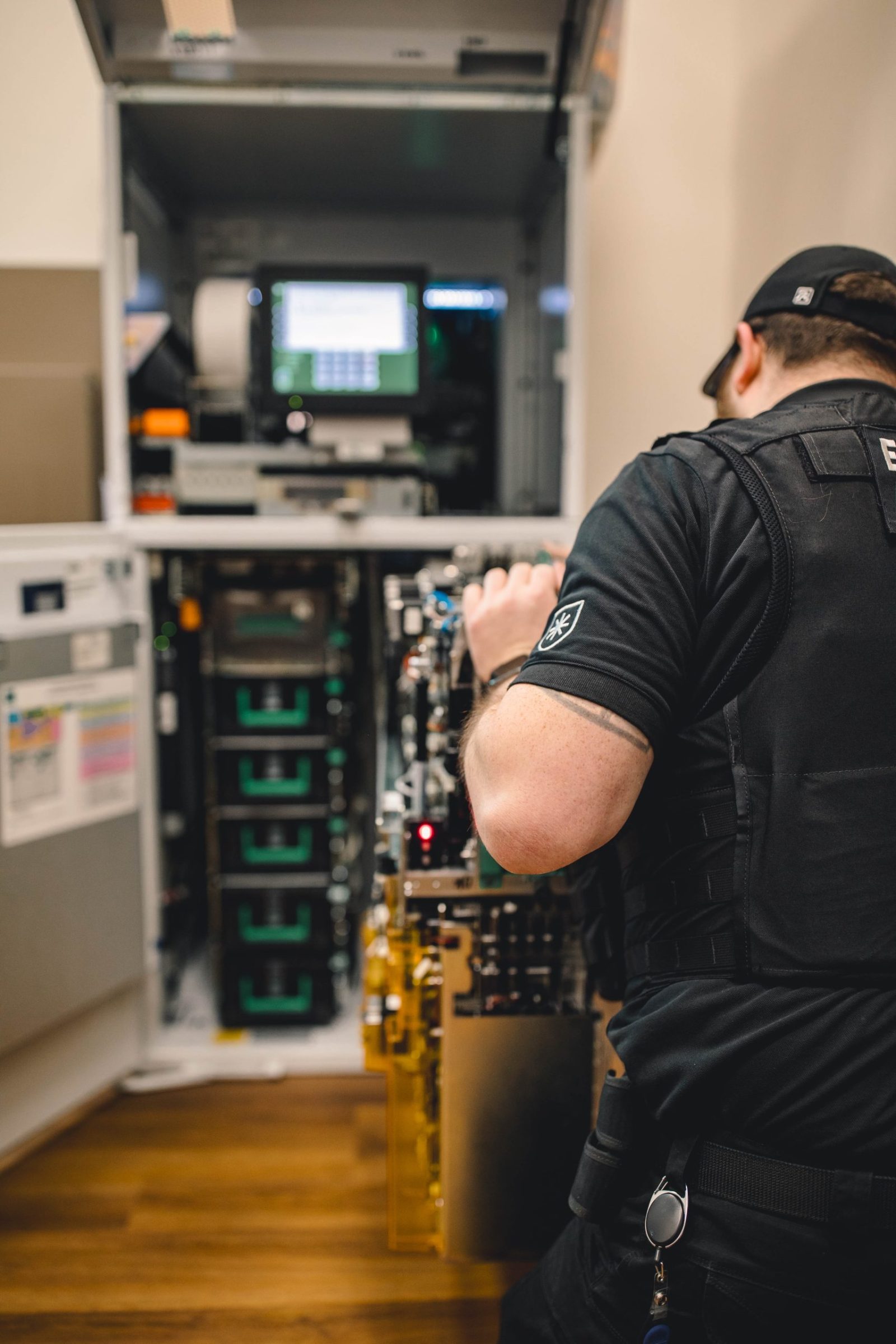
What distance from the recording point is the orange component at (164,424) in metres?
2.19

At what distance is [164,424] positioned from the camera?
219 cm

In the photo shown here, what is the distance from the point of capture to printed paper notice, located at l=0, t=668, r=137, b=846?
1.82 metres

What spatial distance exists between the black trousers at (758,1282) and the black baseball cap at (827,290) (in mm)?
854

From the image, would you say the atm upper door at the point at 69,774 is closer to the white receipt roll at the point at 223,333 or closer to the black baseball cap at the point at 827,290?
the white receipt roll at the point at 223,333

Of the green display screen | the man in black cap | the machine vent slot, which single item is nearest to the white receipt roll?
the green display screen

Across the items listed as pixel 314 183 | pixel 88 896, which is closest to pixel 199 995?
pixel 88 896

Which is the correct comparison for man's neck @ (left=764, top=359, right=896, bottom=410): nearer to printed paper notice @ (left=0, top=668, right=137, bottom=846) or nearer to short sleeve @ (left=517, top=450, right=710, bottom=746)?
short sleeve @ (left=517, top=450, right=710, bottom=746)

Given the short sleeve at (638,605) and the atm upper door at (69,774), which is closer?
the short sleeve at (638,605)

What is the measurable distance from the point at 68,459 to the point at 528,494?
49.7 inches

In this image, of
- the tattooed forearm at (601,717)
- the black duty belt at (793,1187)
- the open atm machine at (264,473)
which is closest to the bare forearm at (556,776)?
the tattooed forearm at (601,717)

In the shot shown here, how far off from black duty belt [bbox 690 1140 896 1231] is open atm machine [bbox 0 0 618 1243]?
97 centimetres

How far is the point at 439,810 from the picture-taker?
4.45 feet

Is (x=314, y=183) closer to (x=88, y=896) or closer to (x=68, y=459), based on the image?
(x=68, y=459)

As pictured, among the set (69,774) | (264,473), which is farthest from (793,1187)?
(264,473)
